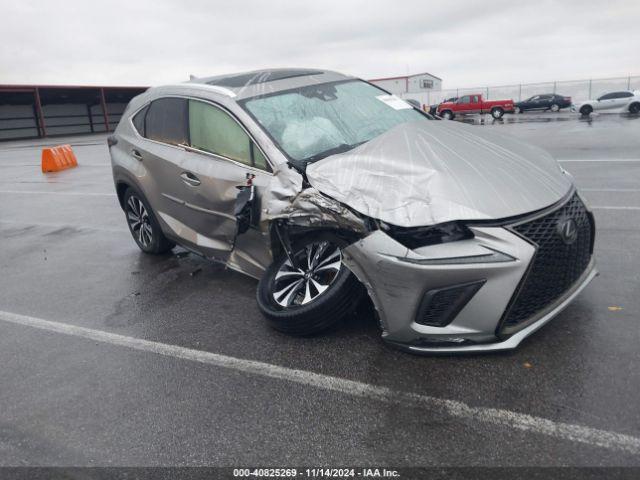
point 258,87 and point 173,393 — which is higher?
point 258,87

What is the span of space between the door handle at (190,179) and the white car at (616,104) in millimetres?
27799

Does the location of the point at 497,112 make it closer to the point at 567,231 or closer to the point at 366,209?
the point at 567,231

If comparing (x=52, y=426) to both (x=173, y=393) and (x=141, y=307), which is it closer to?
(x=173, y=393)

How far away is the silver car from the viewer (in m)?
2.78

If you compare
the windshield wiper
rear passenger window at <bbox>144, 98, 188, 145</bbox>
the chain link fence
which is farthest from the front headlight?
the chain link fence

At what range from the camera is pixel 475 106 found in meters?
33.0

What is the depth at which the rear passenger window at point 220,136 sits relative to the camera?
3.89 meters

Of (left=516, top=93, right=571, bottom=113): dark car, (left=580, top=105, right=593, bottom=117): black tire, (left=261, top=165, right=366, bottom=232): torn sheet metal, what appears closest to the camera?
(left=261, top=165, right=366, bottom=232): torn sheet metal

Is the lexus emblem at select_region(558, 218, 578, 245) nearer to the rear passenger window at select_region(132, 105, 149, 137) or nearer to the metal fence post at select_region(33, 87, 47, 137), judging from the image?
the rear passenger window at select_region(132, 105, 149, 137)

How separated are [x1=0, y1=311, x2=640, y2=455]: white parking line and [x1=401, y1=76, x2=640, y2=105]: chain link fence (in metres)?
45.4

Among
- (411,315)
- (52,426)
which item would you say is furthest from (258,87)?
(52,426)

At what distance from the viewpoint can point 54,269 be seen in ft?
18.9

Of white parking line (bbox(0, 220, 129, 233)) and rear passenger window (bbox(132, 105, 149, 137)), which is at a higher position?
rear passenger window (bbox(132, 105, 149, 137))

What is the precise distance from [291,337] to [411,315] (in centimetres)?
105
